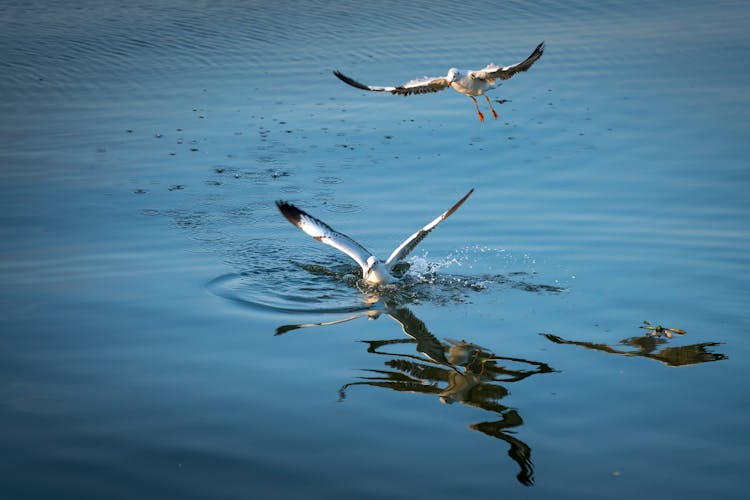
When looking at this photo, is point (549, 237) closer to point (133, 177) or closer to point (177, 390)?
point (177, 390)

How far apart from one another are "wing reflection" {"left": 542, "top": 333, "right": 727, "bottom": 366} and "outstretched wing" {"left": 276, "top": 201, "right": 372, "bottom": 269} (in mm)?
2685

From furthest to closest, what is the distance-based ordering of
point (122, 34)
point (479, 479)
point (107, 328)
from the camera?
1. point (122, 34)
2. point (107, 328)
3. point (479, 479)

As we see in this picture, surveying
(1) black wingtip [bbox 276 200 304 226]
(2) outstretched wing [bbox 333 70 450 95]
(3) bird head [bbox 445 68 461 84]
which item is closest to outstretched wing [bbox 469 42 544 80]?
(3) bird head [bbox 445 68 461 84]

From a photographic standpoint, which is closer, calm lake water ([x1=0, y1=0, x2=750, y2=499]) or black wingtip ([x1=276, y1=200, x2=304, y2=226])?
calm lake water ([x1=0, y1=0, x2=750, y2=499])

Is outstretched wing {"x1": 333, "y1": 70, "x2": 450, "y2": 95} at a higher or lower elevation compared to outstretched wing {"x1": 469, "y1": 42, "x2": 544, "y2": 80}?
lower

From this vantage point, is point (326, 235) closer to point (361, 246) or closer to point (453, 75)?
point (361, 246)

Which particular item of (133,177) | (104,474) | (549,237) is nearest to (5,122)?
(133,177)

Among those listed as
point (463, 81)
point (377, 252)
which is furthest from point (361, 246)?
point (463, 81)

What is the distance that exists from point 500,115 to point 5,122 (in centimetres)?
867

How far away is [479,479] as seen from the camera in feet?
23.9

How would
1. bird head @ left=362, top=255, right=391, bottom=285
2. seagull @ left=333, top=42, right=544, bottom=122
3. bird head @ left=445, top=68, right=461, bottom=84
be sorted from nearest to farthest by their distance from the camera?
seagull @ left=333, top=42, right=544, bottom=122, bird head @ left=445, top=68, right=461, bottom=84, bird head @ left=362, top=255, right=391, bottom=285

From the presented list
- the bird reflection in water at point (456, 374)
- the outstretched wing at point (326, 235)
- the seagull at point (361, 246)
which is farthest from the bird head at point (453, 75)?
the bird reflection in water at point (456, 374)

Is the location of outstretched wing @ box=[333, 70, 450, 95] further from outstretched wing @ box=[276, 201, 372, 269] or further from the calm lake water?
the calm lake water

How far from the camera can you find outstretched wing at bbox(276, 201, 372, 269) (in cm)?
1148
